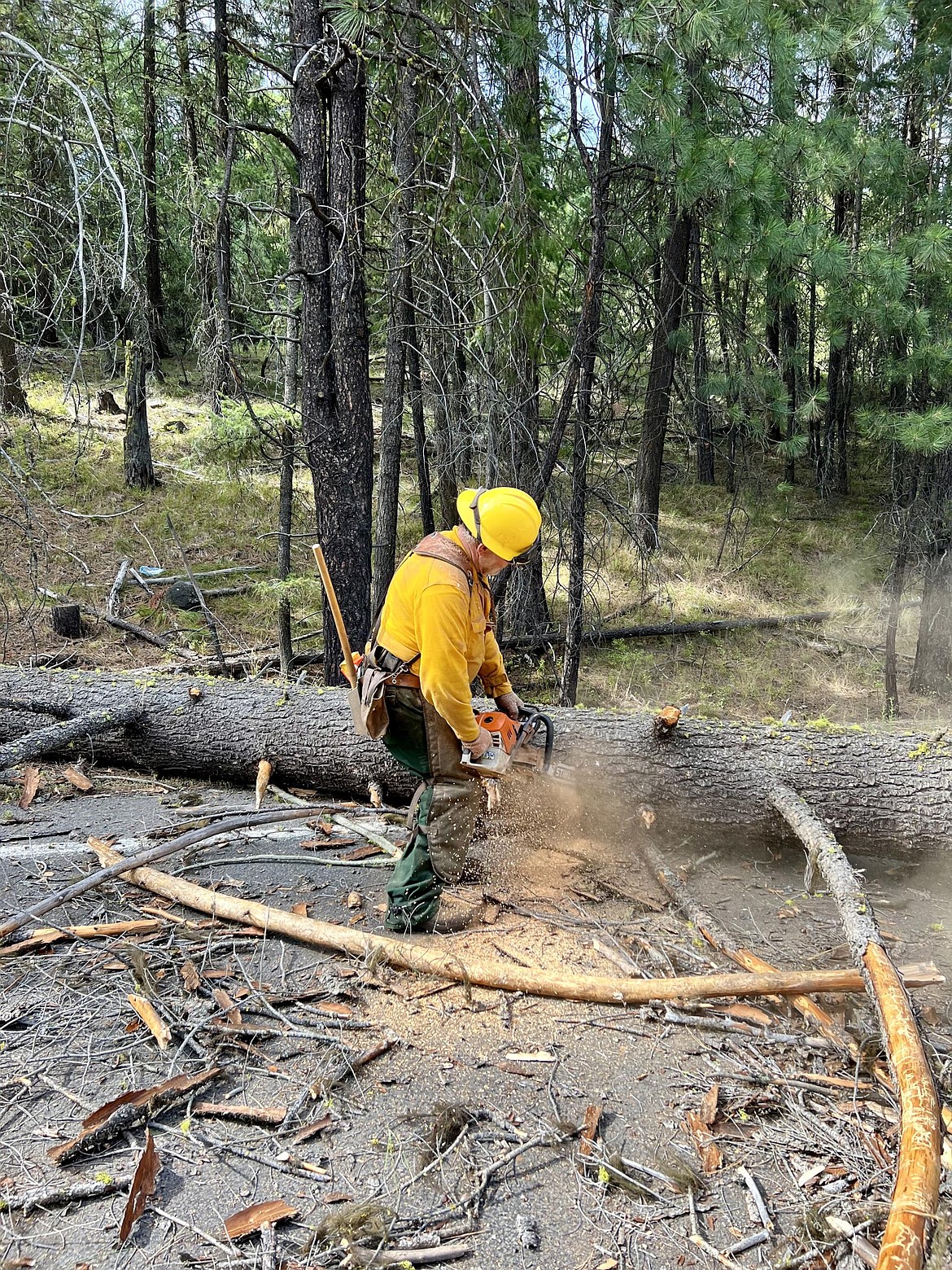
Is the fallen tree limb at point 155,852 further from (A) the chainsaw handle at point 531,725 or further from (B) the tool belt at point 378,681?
(A) the chainsaw handle at point 531,725

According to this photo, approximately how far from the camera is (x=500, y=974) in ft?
11.3

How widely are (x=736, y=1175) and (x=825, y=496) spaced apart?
623 inches

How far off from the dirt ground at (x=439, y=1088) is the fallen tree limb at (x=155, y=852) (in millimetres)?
85

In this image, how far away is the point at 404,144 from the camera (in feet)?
22.3

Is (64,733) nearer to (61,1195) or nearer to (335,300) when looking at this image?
(61,1195)

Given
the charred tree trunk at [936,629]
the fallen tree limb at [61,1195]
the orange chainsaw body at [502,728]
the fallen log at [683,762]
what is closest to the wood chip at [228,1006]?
the fallen tree limb at [61,1195]

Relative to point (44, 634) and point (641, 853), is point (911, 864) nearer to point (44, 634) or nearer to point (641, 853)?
point (641, 853)

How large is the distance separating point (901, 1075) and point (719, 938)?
3.75 ft

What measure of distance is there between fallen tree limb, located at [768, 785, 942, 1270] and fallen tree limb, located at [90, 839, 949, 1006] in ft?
0.59

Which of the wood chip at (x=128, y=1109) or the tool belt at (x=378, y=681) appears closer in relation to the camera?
the wood chip at (x=128, y=1109)

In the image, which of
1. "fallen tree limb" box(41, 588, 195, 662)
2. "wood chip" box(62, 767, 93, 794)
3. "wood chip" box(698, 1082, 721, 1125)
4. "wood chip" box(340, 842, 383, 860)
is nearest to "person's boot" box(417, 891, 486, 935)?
"wood chip" box(340, 842, 383, 860)

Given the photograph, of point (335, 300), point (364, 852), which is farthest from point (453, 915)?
point (335, 300)

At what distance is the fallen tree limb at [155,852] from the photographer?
369 cm

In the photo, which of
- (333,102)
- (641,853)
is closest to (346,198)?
(333,102)
